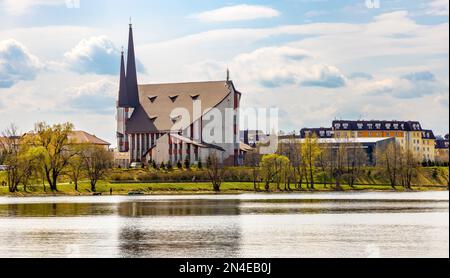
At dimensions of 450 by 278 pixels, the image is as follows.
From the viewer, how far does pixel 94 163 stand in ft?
381

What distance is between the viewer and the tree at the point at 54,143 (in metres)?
112

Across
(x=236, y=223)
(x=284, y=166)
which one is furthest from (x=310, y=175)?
(x=236, y=223)

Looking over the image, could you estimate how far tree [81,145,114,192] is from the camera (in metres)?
115

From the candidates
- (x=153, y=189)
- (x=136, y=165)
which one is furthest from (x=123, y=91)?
(x=153, y=189)

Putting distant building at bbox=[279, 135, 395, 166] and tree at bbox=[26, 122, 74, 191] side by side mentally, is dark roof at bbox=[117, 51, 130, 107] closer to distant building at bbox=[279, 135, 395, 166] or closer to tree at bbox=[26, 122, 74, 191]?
distant building at bbox=[279, 135, 395, 166]

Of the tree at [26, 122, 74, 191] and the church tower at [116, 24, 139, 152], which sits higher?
the church tower at [116, 24, 139, 152]

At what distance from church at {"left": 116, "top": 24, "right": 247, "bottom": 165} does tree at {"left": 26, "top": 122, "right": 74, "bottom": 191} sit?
31689mm

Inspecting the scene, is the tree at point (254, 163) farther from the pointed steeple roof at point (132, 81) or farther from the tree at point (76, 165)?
the pointed steeple roof at point (132, 81)

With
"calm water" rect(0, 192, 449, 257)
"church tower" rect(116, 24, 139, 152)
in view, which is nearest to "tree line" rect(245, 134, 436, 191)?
"church tower" rect(116, 24, 139, 152)

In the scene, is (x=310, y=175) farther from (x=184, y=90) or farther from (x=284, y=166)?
(x=184, y=90)

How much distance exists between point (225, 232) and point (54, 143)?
228ft

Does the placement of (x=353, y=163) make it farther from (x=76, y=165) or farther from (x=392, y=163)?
(x=76, y=165)
